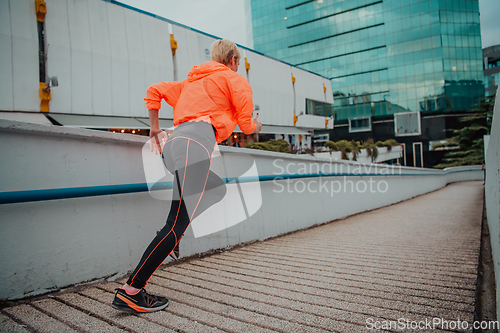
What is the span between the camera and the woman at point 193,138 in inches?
65.5

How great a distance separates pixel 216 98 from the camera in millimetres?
1938

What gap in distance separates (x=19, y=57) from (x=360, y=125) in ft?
137

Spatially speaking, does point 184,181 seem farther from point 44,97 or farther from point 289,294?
point 44,97

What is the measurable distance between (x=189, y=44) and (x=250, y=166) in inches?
303

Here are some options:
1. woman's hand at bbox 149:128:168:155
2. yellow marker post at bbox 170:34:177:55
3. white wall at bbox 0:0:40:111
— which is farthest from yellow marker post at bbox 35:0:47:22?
woman's hand at bbox 149:128:168:155

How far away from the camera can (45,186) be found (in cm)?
193

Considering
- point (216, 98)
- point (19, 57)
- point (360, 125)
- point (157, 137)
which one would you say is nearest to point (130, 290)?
point (157, 137)

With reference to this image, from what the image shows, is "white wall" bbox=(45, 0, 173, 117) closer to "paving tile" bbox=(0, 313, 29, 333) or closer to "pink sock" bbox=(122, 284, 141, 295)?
"paving tile" bbox=(0, 313, 29, 333)

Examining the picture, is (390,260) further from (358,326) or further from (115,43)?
(115,43)

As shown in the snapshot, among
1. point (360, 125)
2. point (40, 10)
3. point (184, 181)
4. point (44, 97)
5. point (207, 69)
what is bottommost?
point (184, 181)

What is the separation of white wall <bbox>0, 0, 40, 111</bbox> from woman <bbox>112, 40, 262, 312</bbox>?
6.28m

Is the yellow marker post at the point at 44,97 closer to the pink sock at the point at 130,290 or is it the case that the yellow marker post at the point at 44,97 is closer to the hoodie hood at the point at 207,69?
the hoodie hood at the point at 207,69

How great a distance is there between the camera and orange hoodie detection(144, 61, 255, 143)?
1.92 m

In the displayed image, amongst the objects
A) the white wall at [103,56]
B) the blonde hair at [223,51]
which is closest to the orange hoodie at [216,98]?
the blonde hair at [223,51]
